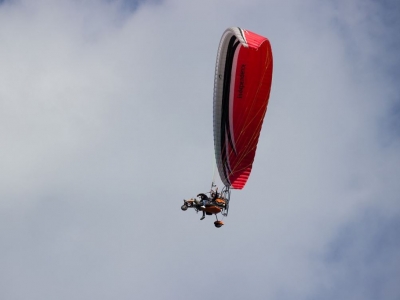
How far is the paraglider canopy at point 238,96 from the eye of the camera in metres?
63.2

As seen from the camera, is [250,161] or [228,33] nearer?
[228,33]

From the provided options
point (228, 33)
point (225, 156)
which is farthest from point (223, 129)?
point (228, 33)

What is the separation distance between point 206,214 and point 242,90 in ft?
26.4

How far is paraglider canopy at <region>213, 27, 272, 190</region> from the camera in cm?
6322

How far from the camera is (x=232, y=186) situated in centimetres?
6719

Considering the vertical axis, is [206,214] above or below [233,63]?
below

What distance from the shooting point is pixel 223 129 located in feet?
214

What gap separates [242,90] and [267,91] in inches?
68.4

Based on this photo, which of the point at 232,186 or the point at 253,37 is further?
the point at 232,186

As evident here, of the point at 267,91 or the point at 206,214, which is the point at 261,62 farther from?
the point at 206,214

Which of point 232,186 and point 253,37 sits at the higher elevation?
point 253,37

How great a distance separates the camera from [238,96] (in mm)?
64312

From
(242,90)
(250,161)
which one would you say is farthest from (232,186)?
(242,90)

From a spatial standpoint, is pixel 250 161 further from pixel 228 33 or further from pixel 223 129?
pixel 228 33
